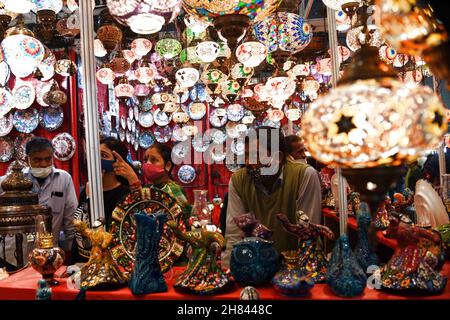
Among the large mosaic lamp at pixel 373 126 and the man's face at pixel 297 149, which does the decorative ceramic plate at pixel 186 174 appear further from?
the large mosaic lamp at pixel 373 126

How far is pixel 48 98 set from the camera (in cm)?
505

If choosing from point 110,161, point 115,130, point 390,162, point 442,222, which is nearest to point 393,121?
point 390,162

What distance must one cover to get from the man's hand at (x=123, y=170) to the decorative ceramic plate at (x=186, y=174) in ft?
20.7

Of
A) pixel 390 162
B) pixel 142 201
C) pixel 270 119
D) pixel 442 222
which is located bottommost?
pixel 442 222

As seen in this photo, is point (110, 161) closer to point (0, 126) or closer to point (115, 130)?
point (0, 126)

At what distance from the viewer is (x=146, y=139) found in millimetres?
9008

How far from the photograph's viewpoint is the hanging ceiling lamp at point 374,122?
807 millimetres

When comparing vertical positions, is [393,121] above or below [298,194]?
above

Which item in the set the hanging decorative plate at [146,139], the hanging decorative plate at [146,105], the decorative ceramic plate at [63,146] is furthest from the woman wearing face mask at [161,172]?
the hanging decorative plate at [146,139]

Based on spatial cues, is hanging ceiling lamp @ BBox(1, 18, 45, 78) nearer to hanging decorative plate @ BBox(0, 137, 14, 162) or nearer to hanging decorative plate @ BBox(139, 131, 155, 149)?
hanging decorative plate @ BBox(0, 137, 14, 162)

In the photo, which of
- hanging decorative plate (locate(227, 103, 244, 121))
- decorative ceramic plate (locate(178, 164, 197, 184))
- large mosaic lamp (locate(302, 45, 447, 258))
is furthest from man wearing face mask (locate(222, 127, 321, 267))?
decorative ceramic plate (locate(178, 164, 197, 184))

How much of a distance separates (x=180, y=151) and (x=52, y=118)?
10.1 ft
